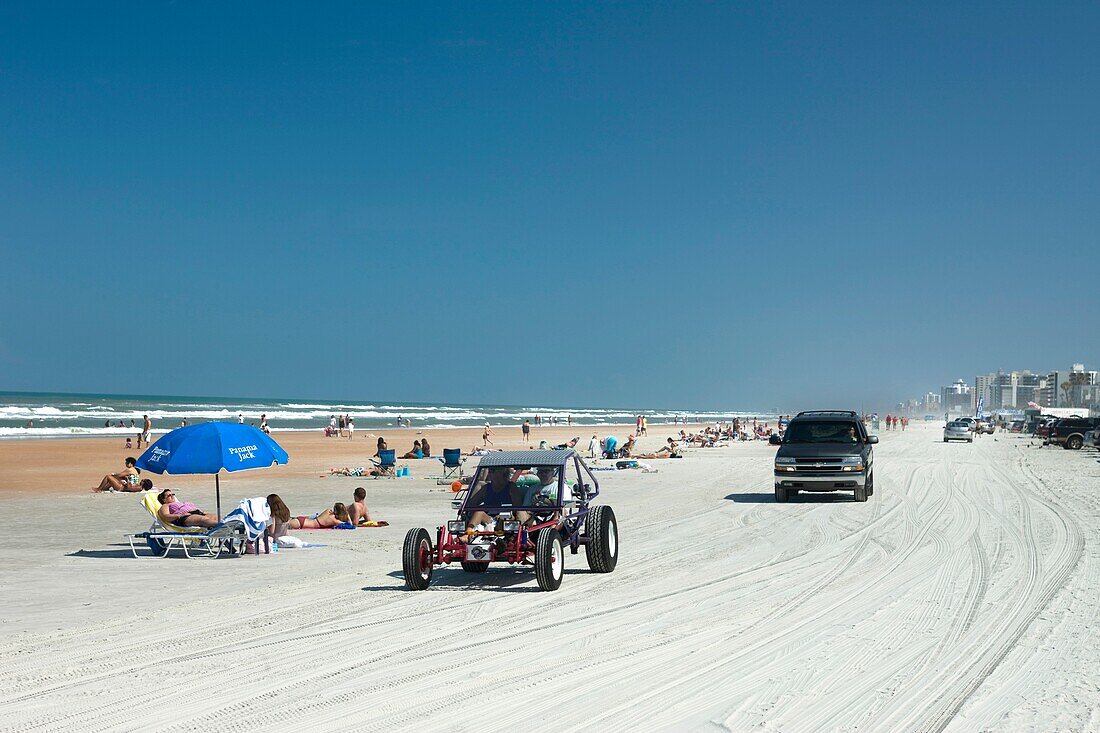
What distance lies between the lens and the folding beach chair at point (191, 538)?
1332 centimetres

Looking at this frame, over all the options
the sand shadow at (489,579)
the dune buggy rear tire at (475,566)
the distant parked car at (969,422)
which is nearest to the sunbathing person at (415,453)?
the sand shadow at (489,579)

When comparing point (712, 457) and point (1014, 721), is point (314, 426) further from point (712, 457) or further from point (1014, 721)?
point (1014, 721)

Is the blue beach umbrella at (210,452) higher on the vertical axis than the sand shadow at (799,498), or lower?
higher

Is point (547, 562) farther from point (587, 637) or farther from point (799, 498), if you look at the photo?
point (799, 498)

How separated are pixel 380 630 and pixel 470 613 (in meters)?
1.07

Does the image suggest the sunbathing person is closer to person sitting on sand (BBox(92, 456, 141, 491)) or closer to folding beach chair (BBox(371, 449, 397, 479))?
folding beach chair (BBox(371, 449, 397, 479))

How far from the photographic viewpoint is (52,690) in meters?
6.59

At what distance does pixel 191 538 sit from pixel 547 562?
5.90m

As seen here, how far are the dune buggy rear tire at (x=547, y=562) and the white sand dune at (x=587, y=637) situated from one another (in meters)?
0.24

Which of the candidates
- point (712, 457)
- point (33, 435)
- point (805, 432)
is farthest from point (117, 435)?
point (805, 432)

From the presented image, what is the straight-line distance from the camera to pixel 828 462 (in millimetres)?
20766

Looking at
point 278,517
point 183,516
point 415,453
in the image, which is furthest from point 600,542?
point 415,453

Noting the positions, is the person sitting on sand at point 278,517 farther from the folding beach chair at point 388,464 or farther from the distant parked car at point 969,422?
the distant parked car at point 969,422

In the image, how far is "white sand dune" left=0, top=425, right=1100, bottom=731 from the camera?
6.11 metres
